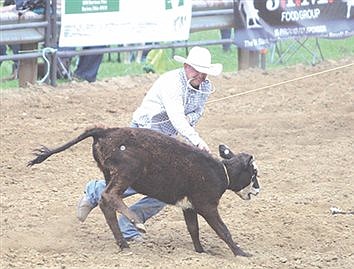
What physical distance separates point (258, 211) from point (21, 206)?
2.06m

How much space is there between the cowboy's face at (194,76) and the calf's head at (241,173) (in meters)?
0.55

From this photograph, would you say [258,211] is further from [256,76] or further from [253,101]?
[256,76]

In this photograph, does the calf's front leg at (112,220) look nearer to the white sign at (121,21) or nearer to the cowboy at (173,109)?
the cowboy at (173,109)

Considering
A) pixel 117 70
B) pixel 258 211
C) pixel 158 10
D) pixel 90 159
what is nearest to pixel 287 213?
pixel 258 211

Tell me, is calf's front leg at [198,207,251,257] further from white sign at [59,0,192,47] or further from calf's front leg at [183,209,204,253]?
white sign at [59,0,192,47]

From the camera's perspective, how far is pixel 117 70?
52.7 feet

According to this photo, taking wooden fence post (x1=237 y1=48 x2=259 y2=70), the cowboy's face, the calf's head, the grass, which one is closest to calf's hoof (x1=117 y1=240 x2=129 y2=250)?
the calf's head

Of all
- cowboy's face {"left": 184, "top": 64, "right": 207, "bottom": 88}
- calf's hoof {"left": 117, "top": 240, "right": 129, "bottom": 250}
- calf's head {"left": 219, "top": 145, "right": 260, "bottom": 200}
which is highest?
cowboy's face {"left": 184, "top": 64, "right": 207, "bottom": 88}

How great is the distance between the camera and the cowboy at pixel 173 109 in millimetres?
7637

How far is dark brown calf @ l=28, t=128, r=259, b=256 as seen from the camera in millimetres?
7430

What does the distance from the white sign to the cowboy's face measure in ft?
19.0

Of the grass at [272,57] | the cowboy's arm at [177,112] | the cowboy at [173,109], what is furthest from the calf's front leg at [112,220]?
the grass at [272,57]

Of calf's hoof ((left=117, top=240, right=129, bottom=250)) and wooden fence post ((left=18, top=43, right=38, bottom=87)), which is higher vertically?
calf's hoof ((left=117, top=240, right=129, bottom=250))

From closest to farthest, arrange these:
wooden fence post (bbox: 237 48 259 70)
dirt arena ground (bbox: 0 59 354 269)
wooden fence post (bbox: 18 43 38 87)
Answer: dirt arena ground (bbox: 0 59 354 269) < wooden fence post (bbox: 18 43 38 87) < wooden fence post (bbox: 237 48 259 70)
